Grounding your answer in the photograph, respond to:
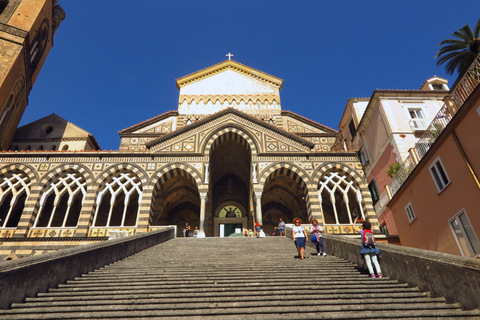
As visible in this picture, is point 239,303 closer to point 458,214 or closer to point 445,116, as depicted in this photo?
point 458,214

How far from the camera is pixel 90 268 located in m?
7.98

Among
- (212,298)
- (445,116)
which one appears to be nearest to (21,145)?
(212,298)

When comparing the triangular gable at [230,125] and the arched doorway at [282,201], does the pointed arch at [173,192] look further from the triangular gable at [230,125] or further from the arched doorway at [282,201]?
the arched doorway at [282,201]

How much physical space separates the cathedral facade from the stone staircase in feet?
38.5

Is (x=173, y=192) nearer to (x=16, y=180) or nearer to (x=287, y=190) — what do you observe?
(x=287, y=190)

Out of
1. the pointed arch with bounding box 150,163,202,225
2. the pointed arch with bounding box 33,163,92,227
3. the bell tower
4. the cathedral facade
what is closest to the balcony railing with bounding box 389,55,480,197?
the cathedral facade

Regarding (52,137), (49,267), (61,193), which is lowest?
(49,267)

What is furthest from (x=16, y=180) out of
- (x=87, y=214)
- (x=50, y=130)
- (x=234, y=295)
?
(x=234, y=295)

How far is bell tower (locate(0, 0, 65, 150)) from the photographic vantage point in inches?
885

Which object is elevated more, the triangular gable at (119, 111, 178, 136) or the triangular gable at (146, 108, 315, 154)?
the triangular gable at (119, 111, 178, 136)

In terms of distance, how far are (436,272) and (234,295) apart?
395 centimetres

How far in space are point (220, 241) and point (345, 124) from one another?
59.0 feet

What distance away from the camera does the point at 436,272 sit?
5570 millimetres

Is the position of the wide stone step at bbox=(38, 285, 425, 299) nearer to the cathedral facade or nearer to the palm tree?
the cathedral facade
